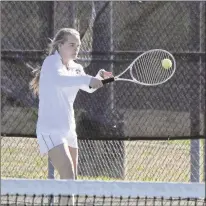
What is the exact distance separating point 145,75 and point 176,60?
11.7 inches

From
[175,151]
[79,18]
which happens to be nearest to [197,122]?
[175,151]

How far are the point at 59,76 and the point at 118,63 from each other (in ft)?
4.69

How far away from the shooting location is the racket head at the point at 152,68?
607 centimetres

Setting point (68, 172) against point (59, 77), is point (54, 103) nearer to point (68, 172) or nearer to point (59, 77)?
point (59, 77)

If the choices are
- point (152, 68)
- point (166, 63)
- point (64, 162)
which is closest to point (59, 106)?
point (64, 162)

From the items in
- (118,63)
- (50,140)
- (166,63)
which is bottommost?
(50,140)

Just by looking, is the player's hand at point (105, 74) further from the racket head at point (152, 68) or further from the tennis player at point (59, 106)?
the racket head at point (152, 68)

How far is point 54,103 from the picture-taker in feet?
16.7

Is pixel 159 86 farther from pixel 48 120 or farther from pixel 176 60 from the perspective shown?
pixel 48 120

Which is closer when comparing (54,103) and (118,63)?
(54,103)

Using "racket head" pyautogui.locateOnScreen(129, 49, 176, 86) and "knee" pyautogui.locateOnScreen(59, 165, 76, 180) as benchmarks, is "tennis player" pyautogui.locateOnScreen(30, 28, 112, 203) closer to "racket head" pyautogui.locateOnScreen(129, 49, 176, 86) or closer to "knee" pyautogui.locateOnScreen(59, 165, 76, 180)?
"knee" pyautogui.locateOnScreen(59, 165, 76, 180)

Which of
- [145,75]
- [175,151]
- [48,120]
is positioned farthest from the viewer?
[175,151]

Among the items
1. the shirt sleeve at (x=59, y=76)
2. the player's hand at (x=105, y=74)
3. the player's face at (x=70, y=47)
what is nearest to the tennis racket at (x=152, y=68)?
the player's hand at (x=105, y=74)

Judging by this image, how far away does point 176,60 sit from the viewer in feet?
20.7
